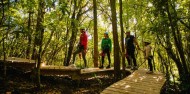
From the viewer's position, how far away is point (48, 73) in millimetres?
10633

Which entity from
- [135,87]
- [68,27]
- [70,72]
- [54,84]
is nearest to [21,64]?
[54,84]

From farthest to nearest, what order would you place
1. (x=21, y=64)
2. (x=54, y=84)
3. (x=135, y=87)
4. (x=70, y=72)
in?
(x=21, y=64) < (x=70, y=72) < (x=54, y=84) < (x=135, y=87)

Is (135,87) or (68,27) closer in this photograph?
(135,87)

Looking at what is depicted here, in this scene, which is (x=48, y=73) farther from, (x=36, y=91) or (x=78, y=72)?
(x=36, y=91)

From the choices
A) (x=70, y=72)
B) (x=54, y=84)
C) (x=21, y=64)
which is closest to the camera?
(x=54, y=84)

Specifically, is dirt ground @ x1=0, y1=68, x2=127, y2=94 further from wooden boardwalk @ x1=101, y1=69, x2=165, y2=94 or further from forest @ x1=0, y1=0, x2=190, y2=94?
wooden boardwalk @ x1=101, y1=69, x2=165, y2=94

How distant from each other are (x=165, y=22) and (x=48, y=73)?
6150 mm

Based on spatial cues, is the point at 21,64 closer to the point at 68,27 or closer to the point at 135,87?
the point at 68,27

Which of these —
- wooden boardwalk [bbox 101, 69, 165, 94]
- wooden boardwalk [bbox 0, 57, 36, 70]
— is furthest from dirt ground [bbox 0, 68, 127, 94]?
wooden boardwalk [bbox 101, 69, 165, 94]

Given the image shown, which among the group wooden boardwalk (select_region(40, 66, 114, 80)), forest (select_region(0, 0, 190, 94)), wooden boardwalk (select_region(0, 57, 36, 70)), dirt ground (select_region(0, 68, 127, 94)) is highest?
forest (select_region(0, 0, 190, 94))

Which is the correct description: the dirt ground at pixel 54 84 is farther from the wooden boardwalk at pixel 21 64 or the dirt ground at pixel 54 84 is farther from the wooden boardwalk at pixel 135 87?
the wooden boardwalk at pixel 135 87

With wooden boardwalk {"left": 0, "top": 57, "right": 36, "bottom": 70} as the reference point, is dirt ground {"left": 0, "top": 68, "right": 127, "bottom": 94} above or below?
below

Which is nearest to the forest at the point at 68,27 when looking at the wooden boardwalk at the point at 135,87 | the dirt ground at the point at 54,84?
the dirt ground at the point at 54,84

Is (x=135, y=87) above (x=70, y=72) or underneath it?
underneath
